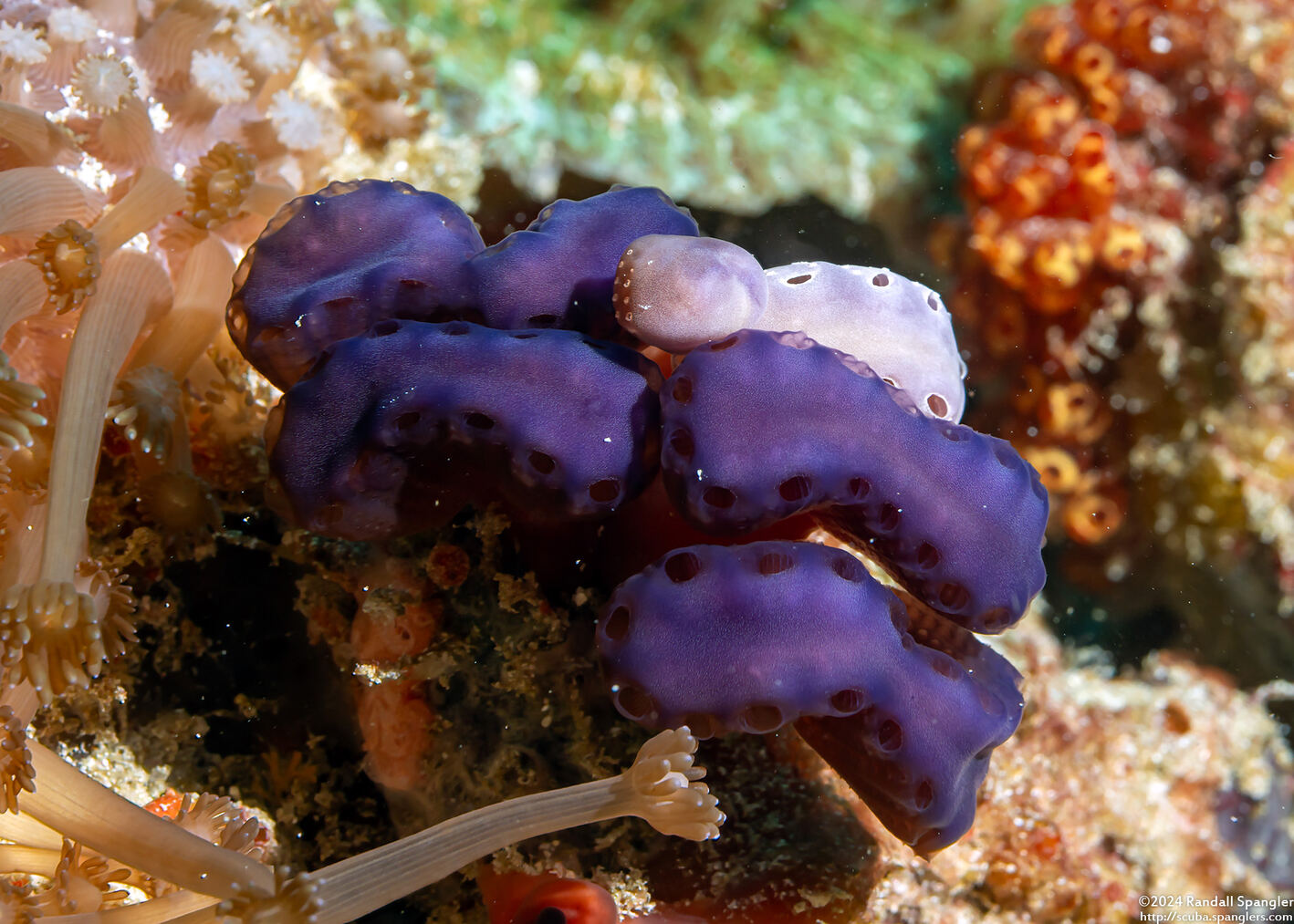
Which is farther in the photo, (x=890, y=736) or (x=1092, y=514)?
(x=1092, y=514)

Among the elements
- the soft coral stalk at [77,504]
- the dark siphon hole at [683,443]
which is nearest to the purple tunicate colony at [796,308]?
the dark siphon hole at [683,443]

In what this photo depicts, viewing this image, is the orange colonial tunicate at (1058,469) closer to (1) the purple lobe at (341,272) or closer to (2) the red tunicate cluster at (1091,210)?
(2) the red tunicate cluster at (1091,210)

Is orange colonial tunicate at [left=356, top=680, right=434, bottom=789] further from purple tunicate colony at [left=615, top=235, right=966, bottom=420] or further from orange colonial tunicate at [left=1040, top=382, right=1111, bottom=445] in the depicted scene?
orange colonial tunicate at [left=1040, top=382, right=1111, bottom=445]

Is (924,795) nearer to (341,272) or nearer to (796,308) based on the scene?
(796,308)

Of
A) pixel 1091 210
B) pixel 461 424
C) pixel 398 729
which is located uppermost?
pixel 461 424

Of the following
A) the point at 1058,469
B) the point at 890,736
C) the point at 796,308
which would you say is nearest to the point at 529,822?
the point at 890,736

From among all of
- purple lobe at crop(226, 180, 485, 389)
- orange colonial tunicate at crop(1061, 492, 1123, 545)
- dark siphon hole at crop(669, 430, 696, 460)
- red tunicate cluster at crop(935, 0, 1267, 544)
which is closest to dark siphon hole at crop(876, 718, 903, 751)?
dark siphon hole at crop(669, 430, 696, 460)

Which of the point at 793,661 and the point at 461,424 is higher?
the point at 461,424

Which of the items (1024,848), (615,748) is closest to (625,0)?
→ (615,748)
